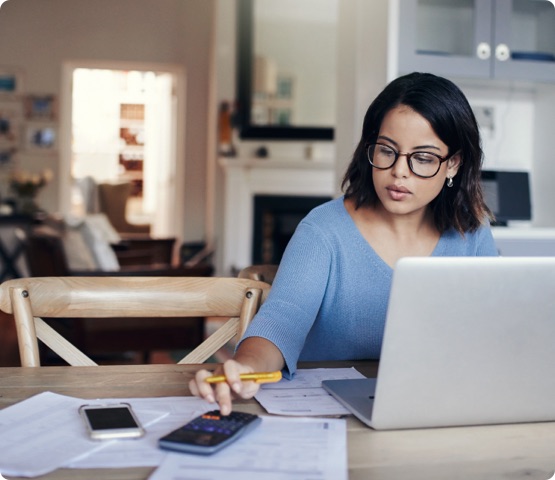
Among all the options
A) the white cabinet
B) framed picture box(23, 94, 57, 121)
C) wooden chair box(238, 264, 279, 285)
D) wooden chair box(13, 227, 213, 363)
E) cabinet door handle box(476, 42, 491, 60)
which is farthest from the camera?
framed picture box(23, 94, 57, 121)

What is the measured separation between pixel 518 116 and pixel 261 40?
3.49 m

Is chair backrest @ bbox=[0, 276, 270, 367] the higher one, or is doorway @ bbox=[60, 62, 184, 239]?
doorway @ bbox=[60, 62, 184, 239]

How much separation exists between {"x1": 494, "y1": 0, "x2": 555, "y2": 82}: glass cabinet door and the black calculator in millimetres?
2336

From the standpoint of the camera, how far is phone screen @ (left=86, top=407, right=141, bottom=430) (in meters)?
0.97

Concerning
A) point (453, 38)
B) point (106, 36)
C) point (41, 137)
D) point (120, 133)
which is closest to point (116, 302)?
point (453, 38)

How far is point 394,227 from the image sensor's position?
64.4 inches

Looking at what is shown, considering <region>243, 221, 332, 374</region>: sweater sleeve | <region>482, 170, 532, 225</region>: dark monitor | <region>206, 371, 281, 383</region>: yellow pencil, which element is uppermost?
<region>482, 170, 532, 225</region>: dark monitor

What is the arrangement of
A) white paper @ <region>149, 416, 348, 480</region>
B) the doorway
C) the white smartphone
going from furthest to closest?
the doorway < the white smartphone < white paper @ <region>149, 416, 348, 480</region>

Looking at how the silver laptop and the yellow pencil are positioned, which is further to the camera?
the yellow pencil

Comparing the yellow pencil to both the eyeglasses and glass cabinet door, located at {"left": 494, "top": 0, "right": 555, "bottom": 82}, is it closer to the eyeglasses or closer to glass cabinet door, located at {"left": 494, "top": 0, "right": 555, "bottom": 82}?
the eyeglasses

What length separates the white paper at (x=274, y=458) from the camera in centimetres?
85

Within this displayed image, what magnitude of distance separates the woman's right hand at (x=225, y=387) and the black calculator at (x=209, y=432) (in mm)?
17

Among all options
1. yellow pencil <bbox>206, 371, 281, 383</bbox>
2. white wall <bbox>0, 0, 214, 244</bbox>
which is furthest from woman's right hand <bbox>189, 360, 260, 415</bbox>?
white wall <bbox>0, 0, 214, 244</bbox>

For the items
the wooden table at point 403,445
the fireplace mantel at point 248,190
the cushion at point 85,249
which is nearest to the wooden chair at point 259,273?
the wooden table at point 403,445
